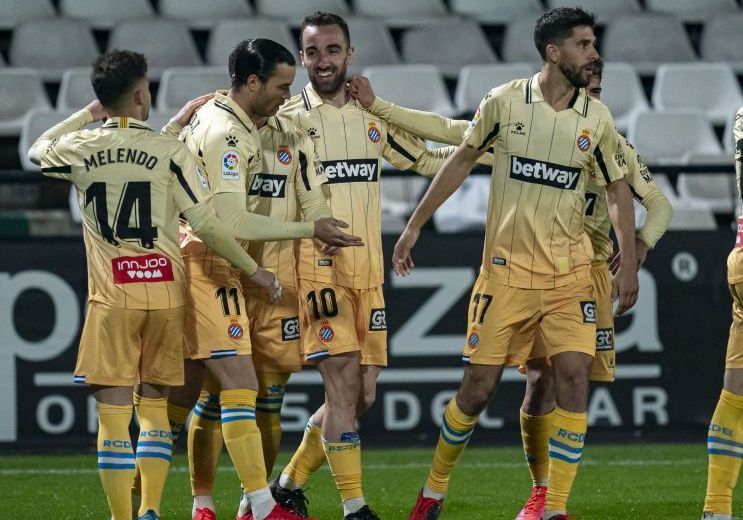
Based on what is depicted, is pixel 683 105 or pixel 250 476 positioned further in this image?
pixel 683 105

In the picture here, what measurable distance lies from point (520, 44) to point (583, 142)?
6.72 m

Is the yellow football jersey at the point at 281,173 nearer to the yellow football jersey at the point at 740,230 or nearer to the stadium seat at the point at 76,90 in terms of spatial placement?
the yellow football jersey at the point at 740,230

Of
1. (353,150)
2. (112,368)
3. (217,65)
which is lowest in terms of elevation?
(112,368)

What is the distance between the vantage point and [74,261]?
841 cm

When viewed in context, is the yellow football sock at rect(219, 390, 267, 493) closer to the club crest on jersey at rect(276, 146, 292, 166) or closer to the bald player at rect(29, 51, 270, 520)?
the bald player at rect(29, 51, 270, 520)

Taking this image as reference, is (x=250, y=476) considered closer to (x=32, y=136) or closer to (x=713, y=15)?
(x=32, y=136)

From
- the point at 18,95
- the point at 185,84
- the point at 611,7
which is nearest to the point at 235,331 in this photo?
the point at 185,84

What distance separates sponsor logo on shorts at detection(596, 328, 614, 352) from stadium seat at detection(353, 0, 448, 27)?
6.57m

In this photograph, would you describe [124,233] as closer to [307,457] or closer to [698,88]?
[307,457]

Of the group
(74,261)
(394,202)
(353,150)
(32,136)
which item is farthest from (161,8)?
(353,150)

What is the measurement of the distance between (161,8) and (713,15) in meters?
5.37

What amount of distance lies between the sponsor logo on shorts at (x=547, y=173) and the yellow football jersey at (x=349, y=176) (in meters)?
0.75

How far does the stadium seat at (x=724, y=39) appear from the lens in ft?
40.4

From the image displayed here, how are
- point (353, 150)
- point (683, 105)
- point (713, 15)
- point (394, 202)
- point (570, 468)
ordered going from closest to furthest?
point (570, 468) → point (353, 150) → point (394, 202) → point (683, 105) → point (713, 15)
